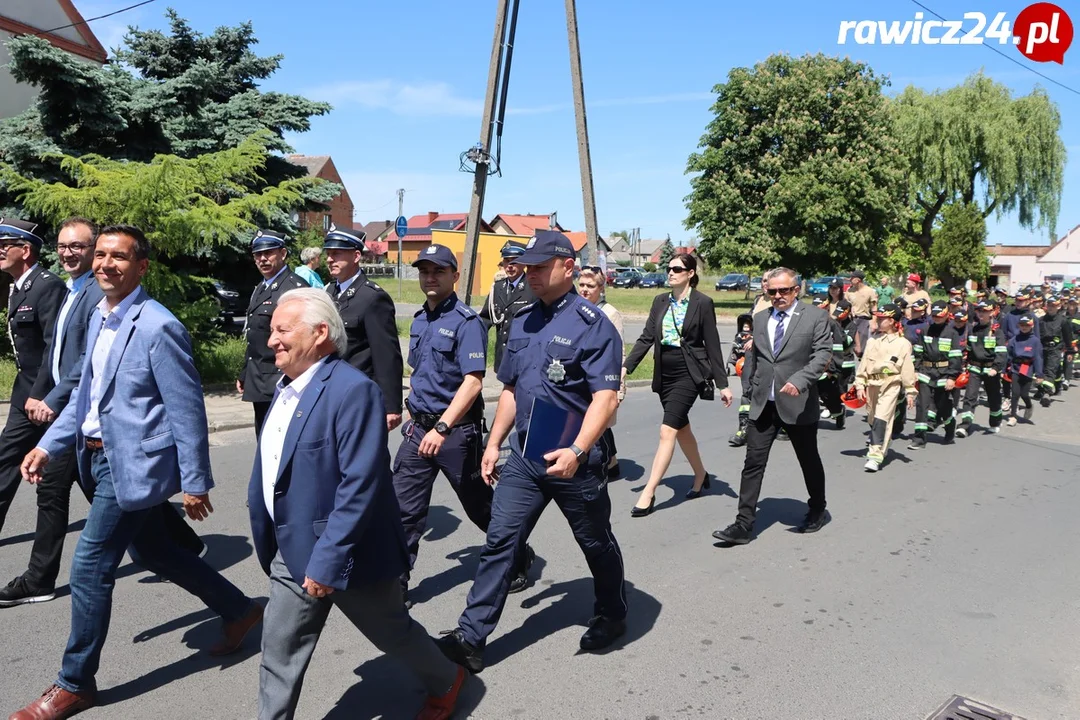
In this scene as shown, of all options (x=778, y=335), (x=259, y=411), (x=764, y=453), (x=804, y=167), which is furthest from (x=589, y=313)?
(x=804, y=167)

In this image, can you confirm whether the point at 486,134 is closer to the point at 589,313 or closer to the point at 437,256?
the point at 437,256

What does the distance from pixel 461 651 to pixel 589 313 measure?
1.57m

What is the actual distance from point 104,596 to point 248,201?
888 centimetres

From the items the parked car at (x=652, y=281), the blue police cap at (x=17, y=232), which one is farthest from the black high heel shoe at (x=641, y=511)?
the parked car at (x=652, y=281)

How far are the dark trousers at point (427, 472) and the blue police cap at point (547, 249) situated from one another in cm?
115

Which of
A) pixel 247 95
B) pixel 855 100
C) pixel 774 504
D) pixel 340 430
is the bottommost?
pixel 774 504

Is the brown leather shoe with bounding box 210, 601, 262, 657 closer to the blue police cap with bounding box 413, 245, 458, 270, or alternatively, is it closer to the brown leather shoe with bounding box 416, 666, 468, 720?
the brown leather shoe with bounding box 416, 666, 468, 720

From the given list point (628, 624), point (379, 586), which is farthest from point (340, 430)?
point (628, 624)

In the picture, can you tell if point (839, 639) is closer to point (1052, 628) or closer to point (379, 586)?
point (1052, 628)

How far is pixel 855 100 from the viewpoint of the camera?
37.8 meters

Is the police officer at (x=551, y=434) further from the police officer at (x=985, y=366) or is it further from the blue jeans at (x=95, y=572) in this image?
the police officer at (x=985, y=366)

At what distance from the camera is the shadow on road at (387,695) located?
11.5 ft

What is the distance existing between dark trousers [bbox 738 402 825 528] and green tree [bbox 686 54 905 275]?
32.9 metres

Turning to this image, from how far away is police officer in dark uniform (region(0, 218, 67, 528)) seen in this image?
→ 476 centimetres
